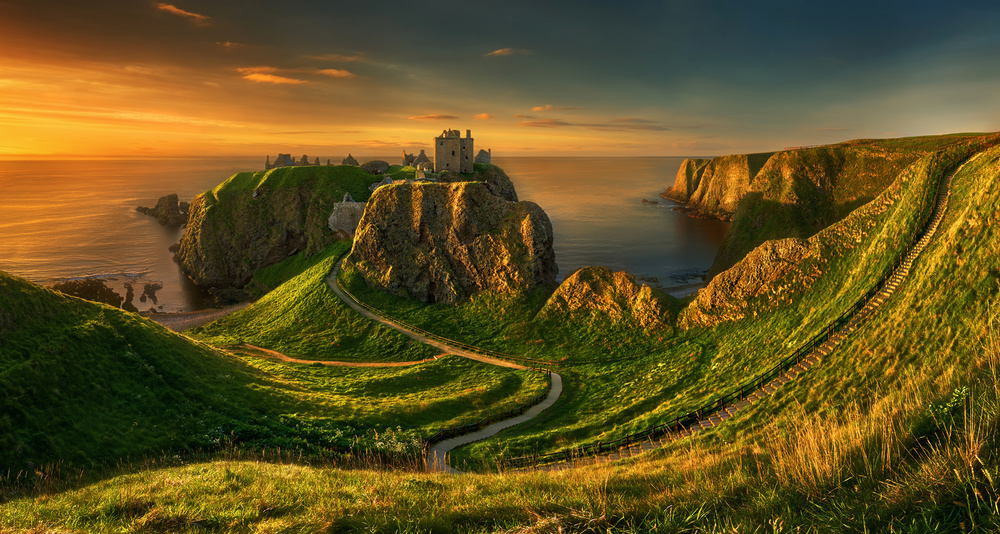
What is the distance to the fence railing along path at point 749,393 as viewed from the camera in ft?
72.1

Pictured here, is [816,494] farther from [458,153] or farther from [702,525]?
[458,153]

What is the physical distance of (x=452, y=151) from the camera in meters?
86.3

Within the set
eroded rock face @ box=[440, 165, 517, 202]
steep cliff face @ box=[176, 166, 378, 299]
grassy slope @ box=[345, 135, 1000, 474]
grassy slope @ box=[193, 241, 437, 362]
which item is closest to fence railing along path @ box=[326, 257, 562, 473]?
grassy slope @ box=[345, 135, 1000, 474]

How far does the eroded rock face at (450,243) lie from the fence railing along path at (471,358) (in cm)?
463

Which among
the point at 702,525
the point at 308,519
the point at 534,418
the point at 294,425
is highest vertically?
the point at 702,525

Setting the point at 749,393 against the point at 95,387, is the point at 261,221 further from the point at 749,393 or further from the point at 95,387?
the point at 749,393

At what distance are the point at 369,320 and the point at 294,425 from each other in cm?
2784

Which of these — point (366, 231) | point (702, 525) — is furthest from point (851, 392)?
point (366, 231)

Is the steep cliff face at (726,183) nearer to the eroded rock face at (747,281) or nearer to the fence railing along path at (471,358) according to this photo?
the eroded rock face at (747,281)

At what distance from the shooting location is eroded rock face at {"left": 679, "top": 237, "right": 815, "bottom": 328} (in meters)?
35.8

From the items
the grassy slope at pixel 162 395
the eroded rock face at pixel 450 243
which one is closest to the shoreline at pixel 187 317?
the eroded rock face at pixel 450 243

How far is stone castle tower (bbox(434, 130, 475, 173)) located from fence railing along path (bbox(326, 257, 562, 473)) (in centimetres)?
3227

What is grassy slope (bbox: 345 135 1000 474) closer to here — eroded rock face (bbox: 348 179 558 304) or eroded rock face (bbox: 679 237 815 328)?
eroded rock face (bbox: 679 237 815 328)

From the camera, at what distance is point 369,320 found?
5203cm
